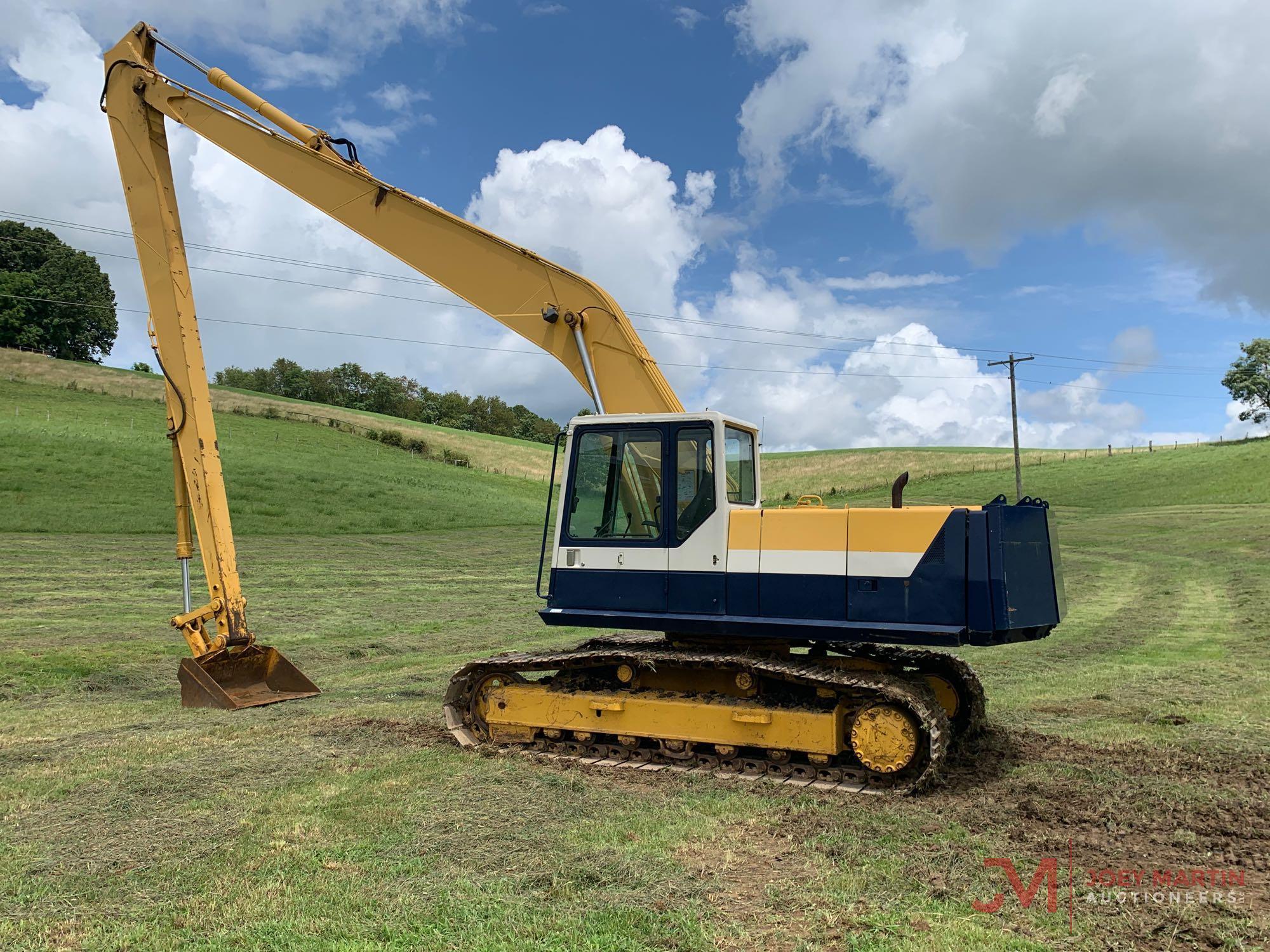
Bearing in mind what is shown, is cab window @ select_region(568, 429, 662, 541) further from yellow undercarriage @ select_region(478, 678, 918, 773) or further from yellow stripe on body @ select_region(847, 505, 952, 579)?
yellow stripe on body @ select_region(847, 505, 952, 579)

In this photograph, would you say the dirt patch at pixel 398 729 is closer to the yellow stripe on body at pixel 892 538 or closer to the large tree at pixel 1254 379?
the yellow stripe on body at pixel 892 538

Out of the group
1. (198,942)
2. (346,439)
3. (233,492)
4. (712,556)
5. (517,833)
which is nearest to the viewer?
(198,942)

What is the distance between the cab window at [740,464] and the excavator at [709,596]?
0.09 ft

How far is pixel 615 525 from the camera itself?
8.42 m

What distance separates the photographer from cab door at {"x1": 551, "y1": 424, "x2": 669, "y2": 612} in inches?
324

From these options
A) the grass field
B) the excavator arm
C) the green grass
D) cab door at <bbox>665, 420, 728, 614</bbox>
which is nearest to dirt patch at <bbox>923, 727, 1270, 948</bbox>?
the grass field

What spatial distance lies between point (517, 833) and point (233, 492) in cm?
3763

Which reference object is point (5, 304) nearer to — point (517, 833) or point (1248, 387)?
point (517, 833)

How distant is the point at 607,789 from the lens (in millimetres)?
7297

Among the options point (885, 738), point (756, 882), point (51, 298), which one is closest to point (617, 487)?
point (885, 738)

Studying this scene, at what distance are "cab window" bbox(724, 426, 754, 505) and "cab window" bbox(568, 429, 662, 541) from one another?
66 centimetres

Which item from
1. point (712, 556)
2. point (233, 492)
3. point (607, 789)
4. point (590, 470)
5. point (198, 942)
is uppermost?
point (233, 492)

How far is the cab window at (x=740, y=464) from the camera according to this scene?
8.30 meters

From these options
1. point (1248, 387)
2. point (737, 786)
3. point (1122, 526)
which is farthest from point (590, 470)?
point (1248, 387)
